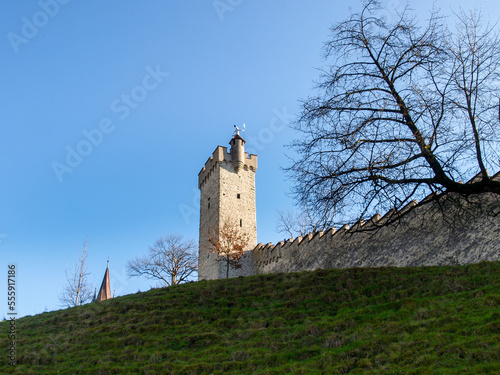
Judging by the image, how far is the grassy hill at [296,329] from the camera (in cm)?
738

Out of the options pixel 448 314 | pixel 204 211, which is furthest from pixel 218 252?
pixel 448 314

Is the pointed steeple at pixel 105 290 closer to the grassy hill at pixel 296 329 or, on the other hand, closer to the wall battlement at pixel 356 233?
the wall battlement at pixel 356 233

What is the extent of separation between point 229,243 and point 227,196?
448 cm

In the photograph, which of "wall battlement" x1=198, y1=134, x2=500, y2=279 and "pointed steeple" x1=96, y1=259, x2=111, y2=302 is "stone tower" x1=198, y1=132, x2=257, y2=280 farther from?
"pointed steeple" x1=96, y1=259, x2=111, y2=302

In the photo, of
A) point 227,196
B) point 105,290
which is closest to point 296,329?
point 227,196

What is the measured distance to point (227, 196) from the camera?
103 ft

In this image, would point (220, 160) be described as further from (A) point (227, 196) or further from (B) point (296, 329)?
(B) point (296, 329)

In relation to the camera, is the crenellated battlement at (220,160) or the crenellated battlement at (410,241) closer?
the crenellated battlement at (410,241)

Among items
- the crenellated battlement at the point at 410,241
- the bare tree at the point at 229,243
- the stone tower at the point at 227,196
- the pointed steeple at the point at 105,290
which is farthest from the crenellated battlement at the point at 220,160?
the pointed steeple at the point at 105,290

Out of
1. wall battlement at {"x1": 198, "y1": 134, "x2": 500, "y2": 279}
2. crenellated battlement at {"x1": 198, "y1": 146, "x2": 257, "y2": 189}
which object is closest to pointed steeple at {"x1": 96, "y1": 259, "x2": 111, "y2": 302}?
wall battlement at {"x1": 198, "y1": 134, "x2": 500, "y2": 279}

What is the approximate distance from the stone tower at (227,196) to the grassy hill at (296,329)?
48.0 feet

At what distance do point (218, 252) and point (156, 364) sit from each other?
1886 cm

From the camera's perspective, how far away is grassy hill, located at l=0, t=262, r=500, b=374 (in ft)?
24.2

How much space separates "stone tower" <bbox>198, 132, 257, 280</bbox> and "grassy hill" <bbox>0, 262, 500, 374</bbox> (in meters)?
14.6
